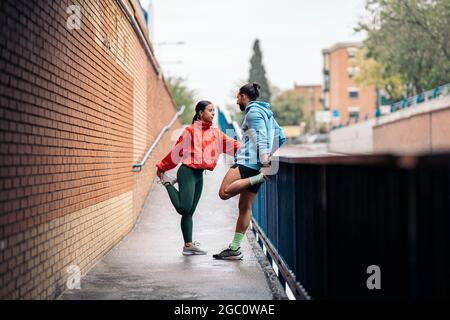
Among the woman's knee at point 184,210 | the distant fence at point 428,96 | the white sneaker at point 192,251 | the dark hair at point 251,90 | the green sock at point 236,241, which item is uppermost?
the distant fence at point 428,96

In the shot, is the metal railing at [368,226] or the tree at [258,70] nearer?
the metal railing at [368,226]

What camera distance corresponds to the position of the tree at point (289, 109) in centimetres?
9831

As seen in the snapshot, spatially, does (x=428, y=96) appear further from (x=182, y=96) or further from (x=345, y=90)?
(x=345, y=90)

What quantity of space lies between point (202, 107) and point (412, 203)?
506 centimetres

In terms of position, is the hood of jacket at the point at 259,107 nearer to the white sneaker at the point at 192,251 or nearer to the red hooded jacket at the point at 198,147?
the red hooded jacket at the point at 198,147

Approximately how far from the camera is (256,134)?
714 cm

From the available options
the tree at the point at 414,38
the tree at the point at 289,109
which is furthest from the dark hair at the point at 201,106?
the tree at the point at 289,109

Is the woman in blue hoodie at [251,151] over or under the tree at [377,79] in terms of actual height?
under

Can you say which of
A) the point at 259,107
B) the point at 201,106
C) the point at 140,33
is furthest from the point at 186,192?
the point at 140,33

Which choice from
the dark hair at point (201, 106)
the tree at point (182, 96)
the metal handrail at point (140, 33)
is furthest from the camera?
the tree at point (182, 96)

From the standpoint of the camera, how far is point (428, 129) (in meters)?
29.8

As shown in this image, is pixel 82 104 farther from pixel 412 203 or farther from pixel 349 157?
pixel 412 203

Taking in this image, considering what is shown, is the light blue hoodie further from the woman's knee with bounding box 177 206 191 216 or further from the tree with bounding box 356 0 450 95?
the tree with bounding box 356 0 450 95

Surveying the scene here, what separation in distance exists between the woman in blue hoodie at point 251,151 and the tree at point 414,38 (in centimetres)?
3119
